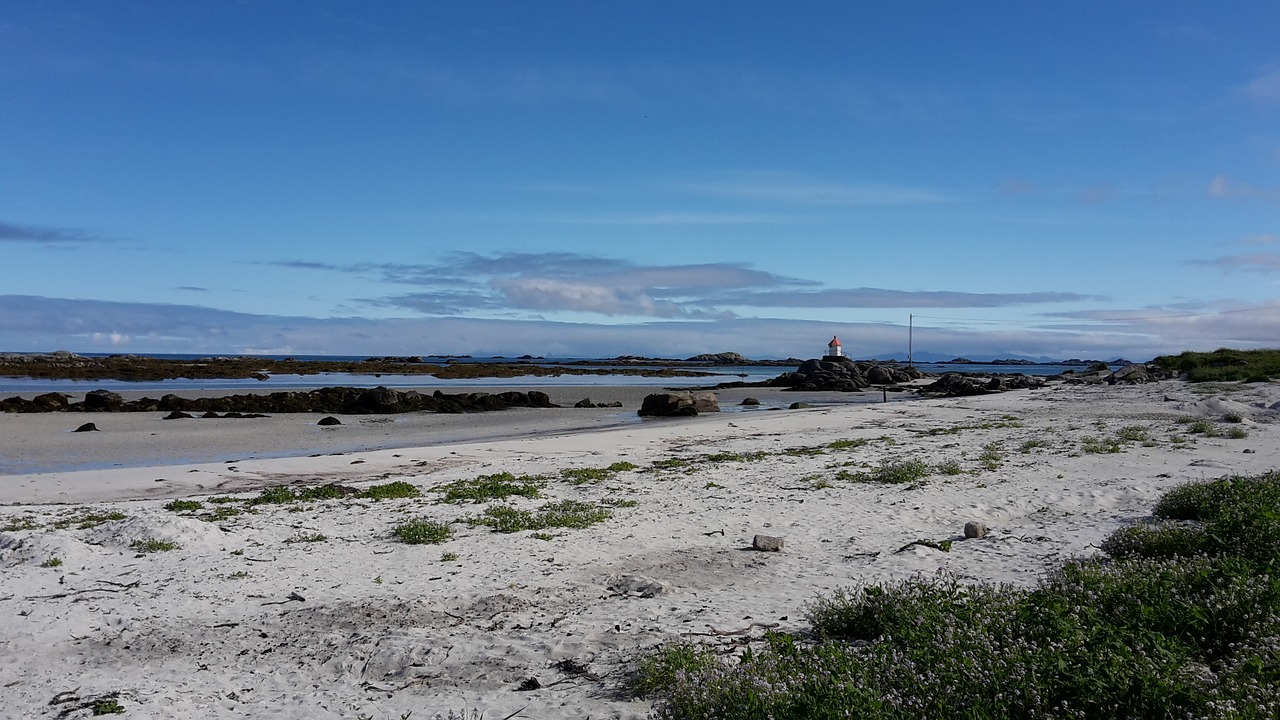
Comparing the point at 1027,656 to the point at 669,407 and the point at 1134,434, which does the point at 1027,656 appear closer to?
the point at 1134,434

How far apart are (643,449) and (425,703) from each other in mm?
16613

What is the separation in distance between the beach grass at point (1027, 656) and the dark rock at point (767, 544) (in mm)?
2873

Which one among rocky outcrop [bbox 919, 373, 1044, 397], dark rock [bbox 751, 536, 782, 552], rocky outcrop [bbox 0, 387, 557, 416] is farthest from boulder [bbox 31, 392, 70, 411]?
rocky outcrop [bbox 919, 373, 1044, 397]

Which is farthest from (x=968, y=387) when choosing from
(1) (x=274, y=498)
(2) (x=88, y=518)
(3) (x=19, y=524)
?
(3) (x=19, y=524)

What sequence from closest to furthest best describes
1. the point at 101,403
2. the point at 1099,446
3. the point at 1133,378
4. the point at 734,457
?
the point at 1099,446
the point at 734,457
the point at 101,403
the point at 1133,378

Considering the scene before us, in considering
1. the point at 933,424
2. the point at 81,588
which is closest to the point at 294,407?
the point at 933,424

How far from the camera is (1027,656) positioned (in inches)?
188

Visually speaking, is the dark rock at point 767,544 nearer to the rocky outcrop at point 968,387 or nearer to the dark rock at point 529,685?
the dark rock at point 529,685

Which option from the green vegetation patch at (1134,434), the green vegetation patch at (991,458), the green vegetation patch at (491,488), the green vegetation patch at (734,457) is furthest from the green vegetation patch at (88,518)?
the green vegetation patch at (1134,434)

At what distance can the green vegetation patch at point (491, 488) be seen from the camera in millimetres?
13891

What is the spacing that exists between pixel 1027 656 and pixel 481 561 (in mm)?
6723

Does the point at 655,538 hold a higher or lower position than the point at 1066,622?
lower

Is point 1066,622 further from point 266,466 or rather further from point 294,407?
point 294,407

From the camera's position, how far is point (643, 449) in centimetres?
2248
